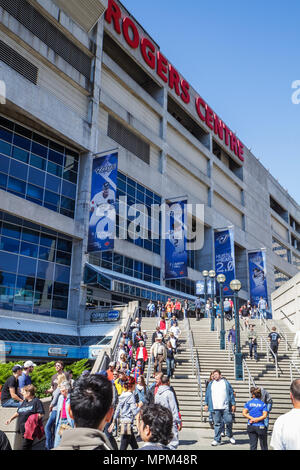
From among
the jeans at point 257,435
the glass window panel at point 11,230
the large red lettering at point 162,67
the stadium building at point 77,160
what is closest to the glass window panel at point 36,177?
the stadium building at point 77,160

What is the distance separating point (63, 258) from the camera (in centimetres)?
3034

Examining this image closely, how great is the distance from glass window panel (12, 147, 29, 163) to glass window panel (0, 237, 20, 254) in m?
5.58

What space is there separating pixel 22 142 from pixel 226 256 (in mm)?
25436

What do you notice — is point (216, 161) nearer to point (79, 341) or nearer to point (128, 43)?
point (128, 43)

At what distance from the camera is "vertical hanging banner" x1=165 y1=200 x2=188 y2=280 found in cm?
3778

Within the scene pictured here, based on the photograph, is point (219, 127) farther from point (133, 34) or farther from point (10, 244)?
point (10, 244)

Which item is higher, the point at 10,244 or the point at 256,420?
the point at 10,244

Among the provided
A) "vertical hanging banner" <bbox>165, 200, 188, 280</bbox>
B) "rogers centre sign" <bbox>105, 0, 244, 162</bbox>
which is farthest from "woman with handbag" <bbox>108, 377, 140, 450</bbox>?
"rogers centre sign" <bbox>105, 0, 244, 162</bbox>

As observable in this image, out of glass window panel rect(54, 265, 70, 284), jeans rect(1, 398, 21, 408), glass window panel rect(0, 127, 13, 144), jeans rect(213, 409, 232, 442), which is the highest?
glass window panel rect(0, 127, 13, 144)

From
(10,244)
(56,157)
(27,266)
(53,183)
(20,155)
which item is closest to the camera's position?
(10,244)

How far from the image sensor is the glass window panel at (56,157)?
30875 mm

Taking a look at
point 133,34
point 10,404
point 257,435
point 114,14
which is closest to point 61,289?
point 10,404

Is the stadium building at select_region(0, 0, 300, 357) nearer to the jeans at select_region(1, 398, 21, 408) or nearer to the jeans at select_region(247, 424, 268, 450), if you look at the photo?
the jeans at select_region(1, 398, 21, 408)
